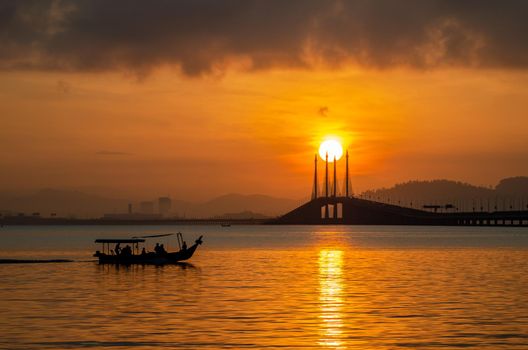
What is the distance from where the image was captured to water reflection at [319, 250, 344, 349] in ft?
115

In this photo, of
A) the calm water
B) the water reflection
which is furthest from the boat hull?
the water reflection

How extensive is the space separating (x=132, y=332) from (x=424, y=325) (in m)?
12.4

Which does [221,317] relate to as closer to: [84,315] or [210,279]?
[84,315]

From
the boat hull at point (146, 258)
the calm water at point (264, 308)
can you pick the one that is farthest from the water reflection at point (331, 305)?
the boat hull at point (146, 258)

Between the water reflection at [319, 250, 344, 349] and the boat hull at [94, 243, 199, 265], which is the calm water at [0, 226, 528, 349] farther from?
the boat hull at [94, 243, 199, 265]

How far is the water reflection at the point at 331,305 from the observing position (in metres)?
35.1

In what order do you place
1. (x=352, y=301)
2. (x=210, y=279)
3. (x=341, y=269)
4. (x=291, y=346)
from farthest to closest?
(x=341, y=269), (x=210, y=279), (x=352, y=301), (x=291, y=346)

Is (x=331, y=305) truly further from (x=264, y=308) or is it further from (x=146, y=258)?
(x=146, y=258)

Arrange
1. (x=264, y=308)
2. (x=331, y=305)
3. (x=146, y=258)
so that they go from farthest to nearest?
(x=146, y=258) → (x=331, y=305) → (x=264, y=308)

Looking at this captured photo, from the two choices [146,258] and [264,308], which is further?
[146,258]

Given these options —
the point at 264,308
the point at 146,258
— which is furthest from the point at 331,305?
the point at 146,258

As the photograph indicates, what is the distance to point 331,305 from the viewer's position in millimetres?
47844

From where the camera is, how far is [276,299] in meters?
50.7

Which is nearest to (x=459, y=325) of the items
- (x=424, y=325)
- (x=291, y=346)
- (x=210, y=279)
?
(x=424, y=325)
